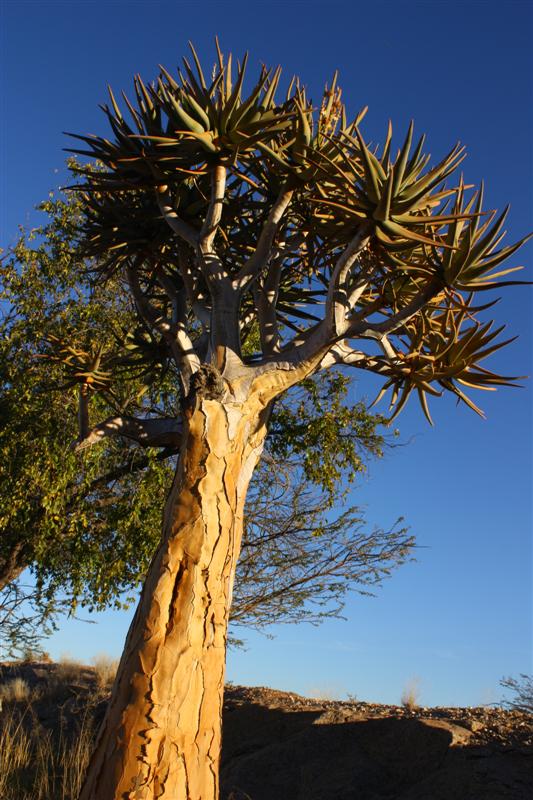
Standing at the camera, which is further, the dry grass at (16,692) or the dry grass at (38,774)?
the dry grass at (16,692)

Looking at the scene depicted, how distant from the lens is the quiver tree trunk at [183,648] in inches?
202

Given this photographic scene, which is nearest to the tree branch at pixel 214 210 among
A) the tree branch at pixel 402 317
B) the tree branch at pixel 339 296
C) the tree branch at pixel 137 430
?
the tree branch at pixel 339 296

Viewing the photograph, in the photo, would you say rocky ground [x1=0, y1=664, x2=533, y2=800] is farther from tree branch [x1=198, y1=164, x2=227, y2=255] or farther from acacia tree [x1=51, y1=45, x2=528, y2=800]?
tree branch [x1=198, y1=164, x2=227, y2=255]

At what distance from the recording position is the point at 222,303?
24.2ft

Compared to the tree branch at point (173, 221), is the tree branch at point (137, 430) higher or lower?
lower

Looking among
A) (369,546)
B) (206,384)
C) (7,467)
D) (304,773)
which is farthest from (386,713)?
(7,467)

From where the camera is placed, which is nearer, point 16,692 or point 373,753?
point 373,753

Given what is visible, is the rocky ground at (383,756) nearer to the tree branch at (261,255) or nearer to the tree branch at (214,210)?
the tree branch at (261,255)

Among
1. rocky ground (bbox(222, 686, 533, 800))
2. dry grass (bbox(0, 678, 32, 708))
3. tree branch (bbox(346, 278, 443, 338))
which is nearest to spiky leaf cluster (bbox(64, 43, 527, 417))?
tree branch (bbox(346, 278, 443, 338))

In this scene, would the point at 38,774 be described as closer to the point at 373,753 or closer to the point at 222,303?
the point at 373,753

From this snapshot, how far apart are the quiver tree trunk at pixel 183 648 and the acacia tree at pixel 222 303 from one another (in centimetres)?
1

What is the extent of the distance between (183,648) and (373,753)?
364 cm

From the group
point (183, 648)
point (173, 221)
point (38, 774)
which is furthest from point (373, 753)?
point (173, 221)

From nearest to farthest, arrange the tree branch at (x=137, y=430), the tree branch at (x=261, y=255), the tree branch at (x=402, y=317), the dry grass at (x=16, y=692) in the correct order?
the tree branch at (x=402, y=317) < the tree branch at (x=137, y=430) < the tree branch at (x=261, y=255) < the dry grass at (x=16, y=692)
